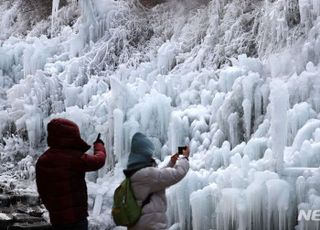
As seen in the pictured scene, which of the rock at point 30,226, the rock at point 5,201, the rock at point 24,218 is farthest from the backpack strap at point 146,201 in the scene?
the rock at point 5,201

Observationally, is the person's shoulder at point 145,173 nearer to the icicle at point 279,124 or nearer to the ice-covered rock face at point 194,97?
the ice-covered rock face at point 194,97

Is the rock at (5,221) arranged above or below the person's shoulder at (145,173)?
below

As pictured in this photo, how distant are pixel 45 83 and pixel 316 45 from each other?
17.9ft

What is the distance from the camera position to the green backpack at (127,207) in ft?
12.4

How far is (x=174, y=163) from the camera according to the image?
13.2 ft

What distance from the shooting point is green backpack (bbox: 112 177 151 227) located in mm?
3785

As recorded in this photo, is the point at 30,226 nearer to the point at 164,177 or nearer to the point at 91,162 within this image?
the point at 91,162

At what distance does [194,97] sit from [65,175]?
553 centimetres

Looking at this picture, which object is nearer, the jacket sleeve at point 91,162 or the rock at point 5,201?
the jacket sleeve at point 91,162

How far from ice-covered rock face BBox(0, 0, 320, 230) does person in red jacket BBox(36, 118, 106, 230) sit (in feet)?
10.7

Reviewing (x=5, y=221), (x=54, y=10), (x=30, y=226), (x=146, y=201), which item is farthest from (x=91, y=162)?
(x=54, y=10)

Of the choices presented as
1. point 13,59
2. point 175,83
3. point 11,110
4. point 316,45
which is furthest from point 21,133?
point 316,45

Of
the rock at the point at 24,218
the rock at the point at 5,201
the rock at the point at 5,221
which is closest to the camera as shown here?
the rock at the point at 5,221

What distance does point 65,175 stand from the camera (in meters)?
4.04
